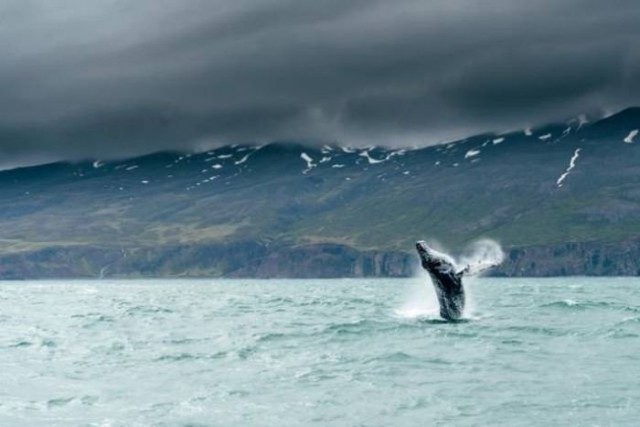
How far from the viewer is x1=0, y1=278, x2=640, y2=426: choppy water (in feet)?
79.3

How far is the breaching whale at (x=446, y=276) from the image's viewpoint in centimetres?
4319

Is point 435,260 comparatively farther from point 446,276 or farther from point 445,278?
point 445,278

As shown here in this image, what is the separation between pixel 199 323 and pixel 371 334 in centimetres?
1477

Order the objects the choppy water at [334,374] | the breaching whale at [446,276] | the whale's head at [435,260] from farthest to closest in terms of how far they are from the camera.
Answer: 1. the breaching whale at [446,276]
2. the whale's head at [435,260]
3. the choppy water at [334,374]

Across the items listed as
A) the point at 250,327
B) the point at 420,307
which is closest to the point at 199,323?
the point at 250,327

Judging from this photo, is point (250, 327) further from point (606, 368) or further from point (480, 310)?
point (606, 368)

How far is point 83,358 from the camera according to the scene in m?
36.7

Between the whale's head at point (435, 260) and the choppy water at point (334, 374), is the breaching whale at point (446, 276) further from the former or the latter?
the choppy water at point (334, 374)

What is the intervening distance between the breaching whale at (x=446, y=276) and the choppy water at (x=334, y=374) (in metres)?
1.45

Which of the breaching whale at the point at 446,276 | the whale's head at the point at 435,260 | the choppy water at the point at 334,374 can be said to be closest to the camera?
the choppy water at the point at 334,374

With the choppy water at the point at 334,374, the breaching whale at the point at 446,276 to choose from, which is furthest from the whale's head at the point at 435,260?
the choppy water at the point at 334,374

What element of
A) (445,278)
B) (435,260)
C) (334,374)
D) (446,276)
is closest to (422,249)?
(435,260)

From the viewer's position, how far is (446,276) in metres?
43.9

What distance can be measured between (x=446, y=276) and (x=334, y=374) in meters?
14.5
